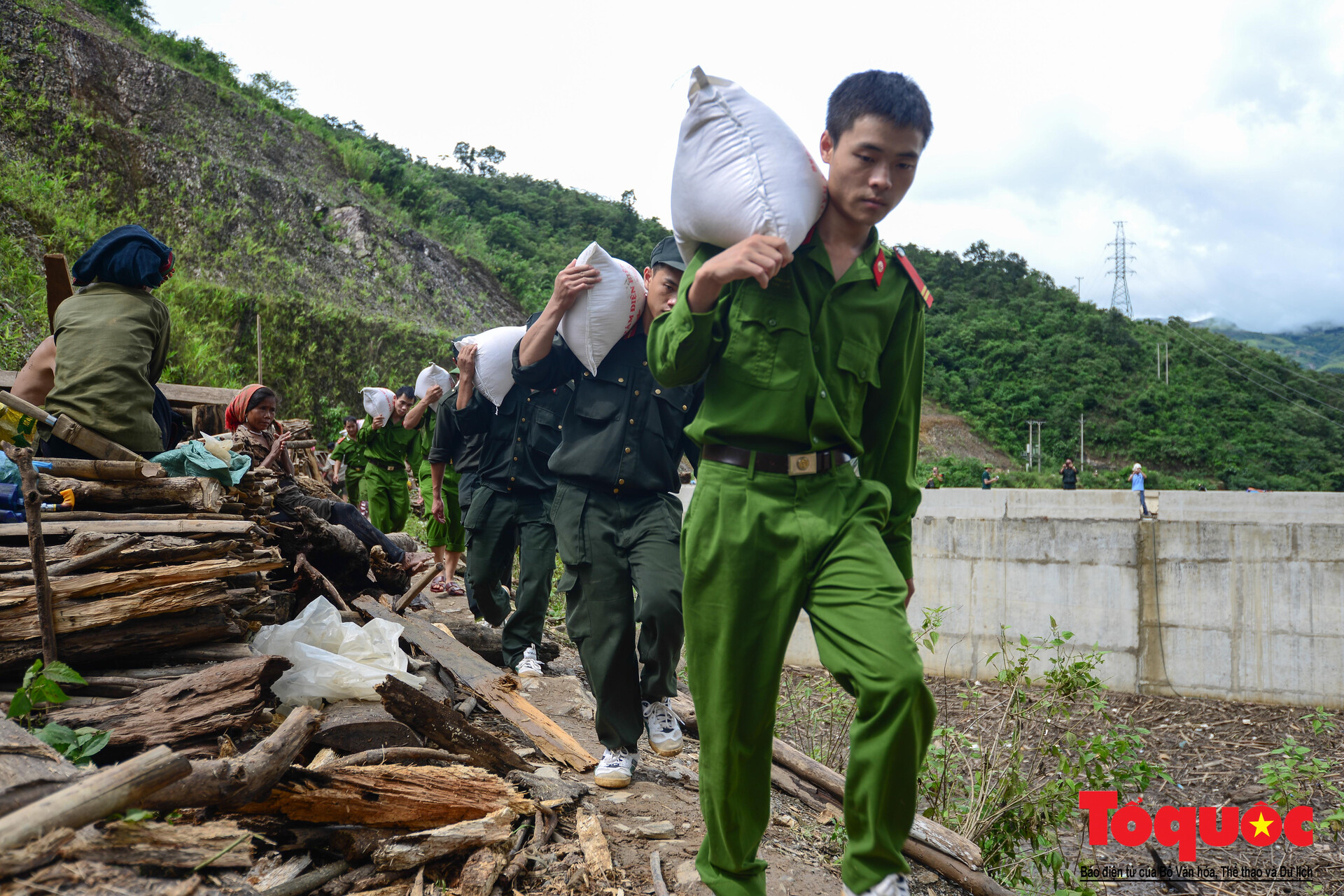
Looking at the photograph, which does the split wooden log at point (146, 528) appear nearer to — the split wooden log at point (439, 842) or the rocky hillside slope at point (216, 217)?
the split wooden log at point (439, 842)

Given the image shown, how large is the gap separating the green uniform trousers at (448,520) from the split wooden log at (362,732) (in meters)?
3.75

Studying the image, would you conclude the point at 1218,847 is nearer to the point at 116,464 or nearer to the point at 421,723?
the point at 421,723

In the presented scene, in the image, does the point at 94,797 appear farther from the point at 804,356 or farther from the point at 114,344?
the point at 114,344

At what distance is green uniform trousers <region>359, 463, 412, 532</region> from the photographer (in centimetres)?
845

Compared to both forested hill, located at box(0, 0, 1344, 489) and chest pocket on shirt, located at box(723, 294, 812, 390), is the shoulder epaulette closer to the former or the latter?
chest pocket on shirt, located at box(723, 294, 812, 390)

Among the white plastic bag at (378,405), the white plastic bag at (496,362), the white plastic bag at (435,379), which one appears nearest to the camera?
the white plastic bag at (496,362)

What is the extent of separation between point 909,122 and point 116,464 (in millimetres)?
3223

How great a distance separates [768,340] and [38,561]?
2.40m

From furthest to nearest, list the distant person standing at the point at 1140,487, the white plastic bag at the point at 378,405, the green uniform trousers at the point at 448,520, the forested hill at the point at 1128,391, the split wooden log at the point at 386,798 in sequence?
the forested hill at the point at 1128,391
the distant person standing at the point at 1140,487
the white plastic bag at the point at 378,405
the green uniform trousers at the point at 448,520
the split wooden log at the point at 386,798

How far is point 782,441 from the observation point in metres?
2.23

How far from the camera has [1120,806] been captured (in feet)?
17.1

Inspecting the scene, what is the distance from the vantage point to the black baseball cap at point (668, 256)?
334 cm

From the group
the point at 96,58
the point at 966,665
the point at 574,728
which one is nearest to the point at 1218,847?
the point at 966,665

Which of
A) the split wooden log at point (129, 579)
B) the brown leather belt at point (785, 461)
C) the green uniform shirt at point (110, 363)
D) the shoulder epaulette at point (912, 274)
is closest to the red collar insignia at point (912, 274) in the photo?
the shoulder epaulette at point (912, 274)
